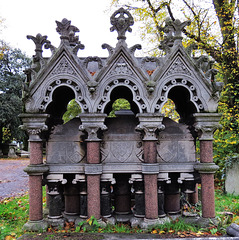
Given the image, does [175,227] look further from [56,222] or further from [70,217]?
[56,222]

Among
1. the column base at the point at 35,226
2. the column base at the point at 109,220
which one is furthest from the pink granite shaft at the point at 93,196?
the column base at the point at 35,226

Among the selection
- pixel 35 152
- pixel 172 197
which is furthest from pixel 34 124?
pixel 172 197

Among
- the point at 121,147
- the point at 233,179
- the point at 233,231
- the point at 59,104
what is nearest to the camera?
the point at 233,231

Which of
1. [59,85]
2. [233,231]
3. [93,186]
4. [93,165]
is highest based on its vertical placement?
[59,85]

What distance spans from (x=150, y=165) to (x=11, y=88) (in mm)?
33169

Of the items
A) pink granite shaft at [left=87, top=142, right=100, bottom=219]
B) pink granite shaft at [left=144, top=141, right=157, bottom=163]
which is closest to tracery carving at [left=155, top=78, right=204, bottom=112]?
pink granite shaft at [left=144, top=141, right=157, bottom=163]

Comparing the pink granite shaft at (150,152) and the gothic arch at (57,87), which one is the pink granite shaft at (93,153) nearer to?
the gothic arch at (57,87)

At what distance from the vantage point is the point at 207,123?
5.57m

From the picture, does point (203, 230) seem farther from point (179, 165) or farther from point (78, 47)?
point (78, 47)

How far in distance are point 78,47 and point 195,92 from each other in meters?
2.79

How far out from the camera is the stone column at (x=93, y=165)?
214 inches

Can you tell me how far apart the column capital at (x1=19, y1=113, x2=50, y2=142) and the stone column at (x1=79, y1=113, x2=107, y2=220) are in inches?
32.5

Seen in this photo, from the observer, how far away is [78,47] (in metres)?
5.61

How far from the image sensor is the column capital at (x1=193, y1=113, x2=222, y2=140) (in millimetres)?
5539
